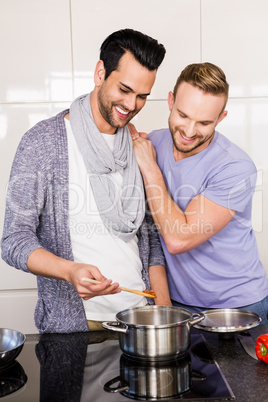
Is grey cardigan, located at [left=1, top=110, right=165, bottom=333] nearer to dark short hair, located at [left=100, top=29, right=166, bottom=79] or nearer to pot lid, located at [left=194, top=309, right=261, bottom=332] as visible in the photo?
dark short hair, located at [left=100, top=29, right=166, bottom=79]

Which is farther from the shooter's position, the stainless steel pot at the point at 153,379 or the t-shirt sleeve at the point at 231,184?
the t-shirt sleeve at the point at 231,184

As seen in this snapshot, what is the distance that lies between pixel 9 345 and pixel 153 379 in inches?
13.3

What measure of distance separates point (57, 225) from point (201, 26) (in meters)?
1.28

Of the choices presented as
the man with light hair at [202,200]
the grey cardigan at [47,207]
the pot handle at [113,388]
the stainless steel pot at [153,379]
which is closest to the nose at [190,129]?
the man with light hair at [202,200]

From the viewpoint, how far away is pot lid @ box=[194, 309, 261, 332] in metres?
1.12

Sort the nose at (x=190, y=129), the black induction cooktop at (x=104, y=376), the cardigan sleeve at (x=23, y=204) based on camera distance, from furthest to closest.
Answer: the nose at (x=190, y=129) < the cardigan sleeve at (x=23, y=204) < the black induction cooktop at (x=104, y=376)

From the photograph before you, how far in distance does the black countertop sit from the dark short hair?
794mm

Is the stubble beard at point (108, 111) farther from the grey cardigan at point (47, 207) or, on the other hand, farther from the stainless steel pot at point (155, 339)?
the stainless steel pot at point (155, 339)

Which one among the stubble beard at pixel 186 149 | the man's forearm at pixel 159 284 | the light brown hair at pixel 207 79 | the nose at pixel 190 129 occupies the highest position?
the light brown hair at pixel 207 79

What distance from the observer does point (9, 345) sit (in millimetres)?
1076

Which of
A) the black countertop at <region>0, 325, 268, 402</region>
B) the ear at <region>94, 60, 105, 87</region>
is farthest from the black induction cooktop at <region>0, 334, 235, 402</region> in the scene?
the ear at <region>94, 60, 105, 87</region>

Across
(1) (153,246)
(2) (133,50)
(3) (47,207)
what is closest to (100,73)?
(2) (133,50)

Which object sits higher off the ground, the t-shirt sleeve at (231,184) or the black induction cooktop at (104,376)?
A: the t-shirt sleeve at (231,184)

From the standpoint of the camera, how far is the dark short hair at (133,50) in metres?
1.48
